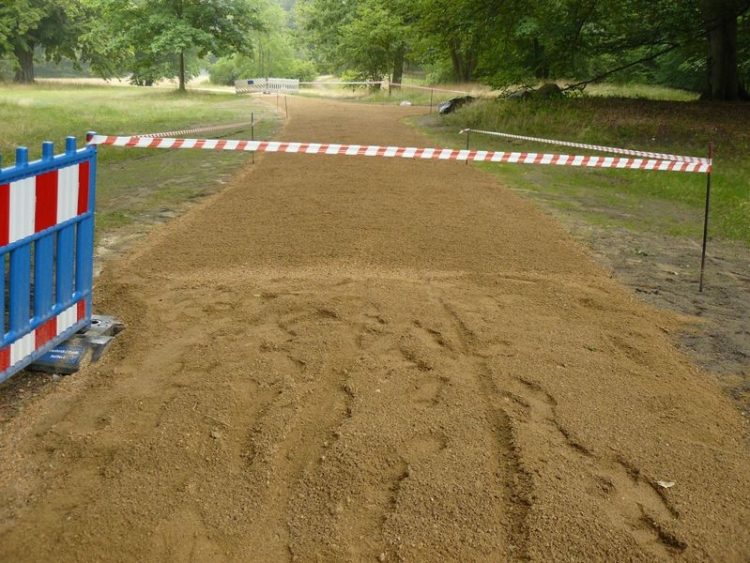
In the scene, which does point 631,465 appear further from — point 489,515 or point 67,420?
point 67,420

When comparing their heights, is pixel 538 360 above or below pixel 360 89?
below

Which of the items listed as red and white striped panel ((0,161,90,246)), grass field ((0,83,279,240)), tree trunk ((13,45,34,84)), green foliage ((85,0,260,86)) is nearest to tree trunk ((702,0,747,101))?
grass field ((0,83,279,240))

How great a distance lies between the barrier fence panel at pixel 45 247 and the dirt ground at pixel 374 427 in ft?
1.15

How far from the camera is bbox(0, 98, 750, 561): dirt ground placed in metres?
3.20

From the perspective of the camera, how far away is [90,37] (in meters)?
49.3

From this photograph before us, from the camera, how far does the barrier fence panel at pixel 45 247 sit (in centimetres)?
417

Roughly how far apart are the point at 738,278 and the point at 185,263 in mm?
6041

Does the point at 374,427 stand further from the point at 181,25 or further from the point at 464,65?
the point at 181,25

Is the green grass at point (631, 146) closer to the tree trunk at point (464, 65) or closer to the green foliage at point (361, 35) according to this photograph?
the tree trunk at point (464, 65)

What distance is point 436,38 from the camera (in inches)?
1161

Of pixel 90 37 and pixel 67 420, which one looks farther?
pixel 90 37

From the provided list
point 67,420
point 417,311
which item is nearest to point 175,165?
point 417,311

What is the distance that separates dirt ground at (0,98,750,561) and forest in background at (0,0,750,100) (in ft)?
64.9

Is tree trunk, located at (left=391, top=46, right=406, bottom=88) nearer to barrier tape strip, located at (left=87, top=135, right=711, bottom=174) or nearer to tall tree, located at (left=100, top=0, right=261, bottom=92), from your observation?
tall tree, located at (left=100, top=0, right=261, bottom=92)
